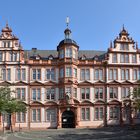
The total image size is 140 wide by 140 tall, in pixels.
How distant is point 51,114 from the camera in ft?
171

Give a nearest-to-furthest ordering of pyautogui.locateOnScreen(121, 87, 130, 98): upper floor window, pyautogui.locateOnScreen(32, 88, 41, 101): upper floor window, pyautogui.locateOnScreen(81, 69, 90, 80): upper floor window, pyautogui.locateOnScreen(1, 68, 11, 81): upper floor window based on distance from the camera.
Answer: pyautogui.locateOnScreen(1, 68, 11, 81): upper floor window
pyautogui.locateOnScreen(32, 88, 41, 101): upper floor window
pyautogui.locateOnScreen(81, 69, 90, 80): upper floor window
pyautogui.locateOnScreen(121, 87, 130, 98): upper floor window

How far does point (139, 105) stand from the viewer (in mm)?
39594

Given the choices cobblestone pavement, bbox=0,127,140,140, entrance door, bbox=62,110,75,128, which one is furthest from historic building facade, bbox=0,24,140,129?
cobblestone pavement, bbox=0,127,140,140

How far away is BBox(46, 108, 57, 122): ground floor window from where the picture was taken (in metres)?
52.0

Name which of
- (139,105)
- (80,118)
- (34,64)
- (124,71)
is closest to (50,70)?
(34,64)

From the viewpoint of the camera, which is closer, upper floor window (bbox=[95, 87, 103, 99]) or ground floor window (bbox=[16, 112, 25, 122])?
ground floor window (bbox=[16, 112, 25, 122])

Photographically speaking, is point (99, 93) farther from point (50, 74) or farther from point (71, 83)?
point (50, 74)

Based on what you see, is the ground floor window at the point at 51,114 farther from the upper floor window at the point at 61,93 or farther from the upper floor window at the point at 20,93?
the upper floor window at the point at 20,93

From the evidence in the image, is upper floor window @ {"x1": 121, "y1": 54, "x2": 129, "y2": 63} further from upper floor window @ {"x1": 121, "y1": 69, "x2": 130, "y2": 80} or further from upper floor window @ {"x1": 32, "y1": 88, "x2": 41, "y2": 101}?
upper floor window @ {"x1": 32, "y1": 88, "x2": 41, "y2": 101}

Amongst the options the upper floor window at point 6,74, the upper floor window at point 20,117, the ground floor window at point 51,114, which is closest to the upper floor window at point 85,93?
the ground floor window at point 51,114

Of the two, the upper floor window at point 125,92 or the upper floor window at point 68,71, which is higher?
the upper floor window at point 68,71

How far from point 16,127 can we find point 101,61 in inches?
742

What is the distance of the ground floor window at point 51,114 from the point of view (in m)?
52.0

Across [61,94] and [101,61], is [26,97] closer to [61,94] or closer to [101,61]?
[61,94]
